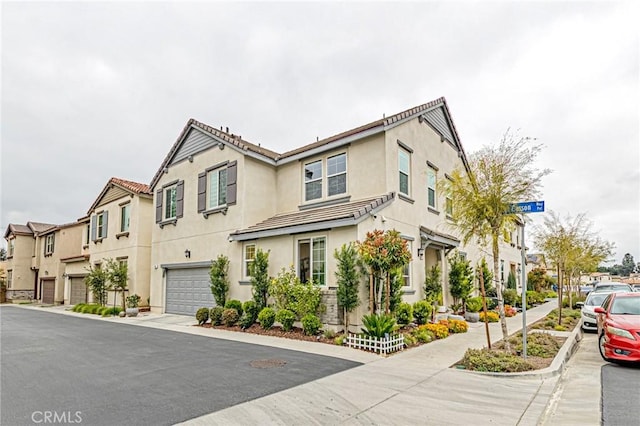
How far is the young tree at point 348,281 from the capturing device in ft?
36.7

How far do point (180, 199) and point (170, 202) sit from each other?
4.33 ft

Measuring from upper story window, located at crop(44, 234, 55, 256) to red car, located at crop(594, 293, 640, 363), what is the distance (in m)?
37.6

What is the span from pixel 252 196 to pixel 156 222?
743 centimetres

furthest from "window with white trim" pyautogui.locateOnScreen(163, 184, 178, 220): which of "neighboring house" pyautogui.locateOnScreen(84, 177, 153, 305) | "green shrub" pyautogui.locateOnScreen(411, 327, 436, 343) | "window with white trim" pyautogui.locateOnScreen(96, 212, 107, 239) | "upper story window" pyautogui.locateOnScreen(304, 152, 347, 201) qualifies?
"green shrub" pyautogui.locateOnScreen(411, 327, 436, 343)

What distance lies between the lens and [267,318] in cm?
1284

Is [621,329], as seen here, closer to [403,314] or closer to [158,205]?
[403,314]

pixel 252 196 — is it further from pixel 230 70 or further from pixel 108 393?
pixel 108 393

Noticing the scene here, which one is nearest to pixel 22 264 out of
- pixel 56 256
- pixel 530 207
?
pixel 56 256

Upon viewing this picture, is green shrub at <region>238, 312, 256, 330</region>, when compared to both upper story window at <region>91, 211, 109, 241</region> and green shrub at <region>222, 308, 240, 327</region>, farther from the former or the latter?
upper story window at <region>91, 211, 109, 241</region>

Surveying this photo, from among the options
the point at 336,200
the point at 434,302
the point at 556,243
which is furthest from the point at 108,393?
the point at 556,243

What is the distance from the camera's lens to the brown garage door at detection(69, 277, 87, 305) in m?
26.7

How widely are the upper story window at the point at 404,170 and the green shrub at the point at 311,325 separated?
216 inches

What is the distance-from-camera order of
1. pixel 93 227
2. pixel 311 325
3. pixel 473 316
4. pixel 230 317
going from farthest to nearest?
1. pixel 93 227
2. pixel 473 316
3. pixel 230 317
4. pixel 311 325

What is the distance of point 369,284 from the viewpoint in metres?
11.4
